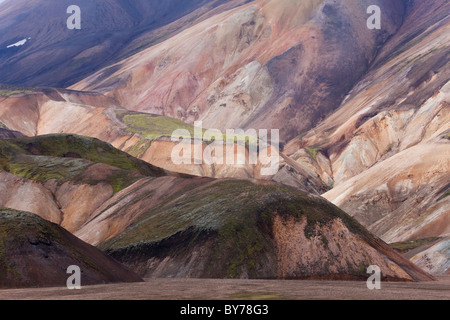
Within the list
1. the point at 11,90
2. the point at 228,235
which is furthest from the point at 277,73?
the point at 228,235

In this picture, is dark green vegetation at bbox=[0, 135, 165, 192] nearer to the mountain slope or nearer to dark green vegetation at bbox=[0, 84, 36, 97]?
the mountain slope

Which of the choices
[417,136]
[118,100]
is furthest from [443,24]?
[118,100]

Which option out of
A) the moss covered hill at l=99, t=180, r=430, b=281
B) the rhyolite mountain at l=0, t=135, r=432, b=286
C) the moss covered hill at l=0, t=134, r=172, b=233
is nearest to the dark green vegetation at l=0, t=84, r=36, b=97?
the moss covered hill at l=0, t=134, r=172, b=233

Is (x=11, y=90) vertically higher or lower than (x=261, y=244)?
higher

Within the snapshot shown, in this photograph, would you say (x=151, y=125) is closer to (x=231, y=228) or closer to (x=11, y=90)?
(x=11, y=90)

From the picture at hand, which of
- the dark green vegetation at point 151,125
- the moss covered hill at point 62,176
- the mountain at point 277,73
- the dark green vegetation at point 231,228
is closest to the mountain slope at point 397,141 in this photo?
the mountain at point 277,73
